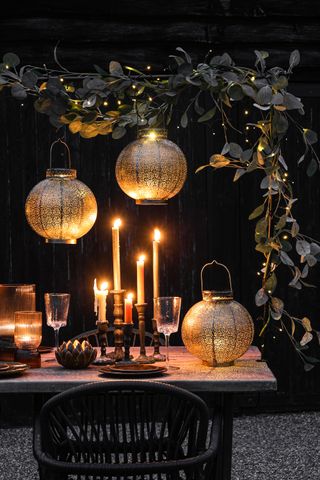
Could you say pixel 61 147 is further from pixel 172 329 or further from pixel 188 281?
pixel 172 329

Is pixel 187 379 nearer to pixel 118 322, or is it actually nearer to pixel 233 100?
pixel 118 322

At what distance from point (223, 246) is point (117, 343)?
9.23 ft

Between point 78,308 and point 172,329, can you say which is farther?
point 78,308

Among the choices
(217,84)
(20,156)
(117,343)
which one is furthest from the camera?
(20,156)

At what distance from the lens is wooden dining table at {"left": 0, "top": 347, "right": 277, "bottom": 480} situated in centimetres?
375

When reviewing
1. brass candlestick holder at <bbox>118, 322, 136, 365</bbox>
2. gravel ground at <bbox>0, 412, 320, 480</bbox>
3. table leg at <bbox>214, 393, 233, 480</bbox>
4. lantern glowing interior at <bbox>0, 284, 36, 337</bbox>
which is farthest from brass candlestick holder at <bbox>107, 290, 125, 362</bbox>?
gravel ground at <bbox>0, 412, 320, 480</bbox>

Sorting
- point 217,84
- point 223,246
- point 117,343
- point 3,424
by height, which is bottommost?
point 3,424

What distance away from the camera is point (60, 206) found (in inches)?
168

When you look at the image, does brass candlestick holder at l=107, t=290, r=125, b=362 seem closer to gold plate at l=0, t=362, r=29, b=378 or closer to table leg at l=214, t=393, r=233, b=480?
gold plate at l=0, t=362, r=29, b=378

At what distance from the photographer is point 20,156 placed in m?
6.82

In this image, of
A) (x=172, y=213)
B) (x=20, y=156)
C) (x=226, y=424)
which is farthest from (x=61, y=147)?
(x=226, y=424)

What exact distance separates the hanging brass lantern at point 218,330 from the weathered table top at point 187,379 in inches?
2.2

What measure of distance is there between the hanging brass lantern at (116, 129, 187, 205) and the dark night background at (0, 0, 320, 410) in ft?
8.34

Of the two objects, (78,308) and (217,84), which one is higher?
(217,84)
